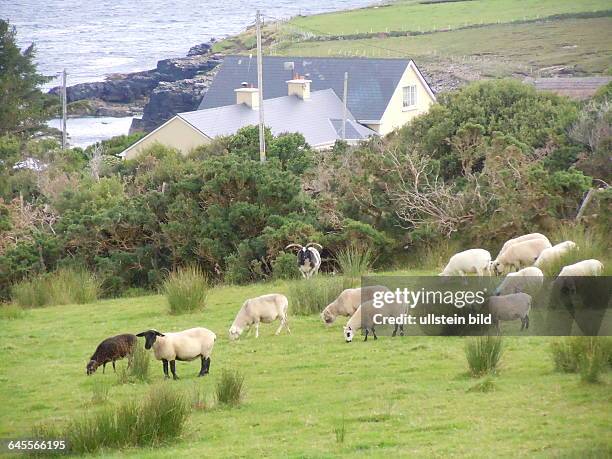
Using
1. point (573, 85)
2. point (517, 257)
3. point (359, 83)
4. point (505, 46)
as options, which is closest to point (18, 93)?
point (359, 83)

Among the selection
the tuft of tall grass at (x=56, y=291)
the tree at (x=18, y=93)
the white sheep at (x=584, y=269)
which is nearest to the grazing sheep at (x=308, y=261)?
the tuft of tall grass at (x=56, y=291)

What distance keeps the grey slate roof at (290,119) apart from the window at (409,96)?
5.74 meters

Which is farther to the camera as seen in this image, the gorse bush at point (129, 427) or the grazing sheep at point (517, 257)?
the grazing sheep at point (517, 257)

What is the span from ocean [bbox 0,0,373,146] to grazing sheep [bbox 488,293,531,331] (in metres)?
56.7

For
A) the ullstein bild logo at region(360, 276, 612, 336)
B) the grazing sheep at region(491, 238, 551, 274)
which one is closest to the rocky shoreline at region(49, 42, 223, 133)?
the grazing sheep at region(491, 238, 551, 274)

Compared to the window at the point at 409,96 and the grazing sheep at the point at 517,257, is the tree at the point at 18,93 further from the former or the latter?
the grazing sheep at the point at 517,257

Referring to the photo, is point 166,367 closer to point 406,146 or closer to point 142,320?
point 142,320

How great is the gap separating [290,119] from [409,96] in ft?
38.3

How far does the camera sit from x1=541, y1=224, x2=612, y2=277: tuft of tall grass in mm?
17344

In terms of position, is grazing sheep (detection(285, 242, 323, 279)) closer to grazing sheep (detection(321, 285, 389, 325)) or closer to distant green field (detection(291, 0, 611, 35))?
grazing sheep (detection(321, 285, 389, 325))

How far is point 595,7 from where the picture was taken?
117000mm

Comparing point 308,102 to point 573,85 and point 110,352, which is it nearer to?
point 573,85

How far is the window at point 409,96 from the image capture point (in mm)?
63219

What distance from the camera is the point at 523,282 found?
16.0m
